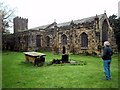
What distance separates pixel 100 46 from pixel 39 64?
48.8ft

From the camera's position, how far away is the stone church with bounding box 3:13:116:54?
29.4 meters

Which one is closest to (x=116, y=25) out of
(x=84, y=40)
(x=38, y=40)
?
(x=84, y=40)

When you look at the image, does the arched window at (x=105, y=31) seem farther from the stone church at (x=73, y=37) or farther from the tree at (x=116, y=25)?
the tree at (x=116, y=25)

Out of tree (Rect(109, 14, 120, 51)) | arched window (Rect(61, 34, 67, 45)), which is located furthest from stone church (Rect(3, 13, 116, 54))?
tree (Rect(109, 14, 120, 51))

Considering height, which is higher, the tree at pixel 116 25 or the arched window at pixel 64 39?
the tree at pixel 116 25

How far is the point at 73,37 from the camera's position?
3281cm

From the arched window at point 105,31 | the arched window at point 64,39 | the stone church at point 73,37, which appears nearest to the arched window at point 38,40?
the stone church at point 73,37

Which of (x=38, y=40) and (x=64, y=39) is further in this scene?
(x=38, y=40)

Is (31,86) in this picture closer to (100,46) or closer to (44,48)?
(100,46)

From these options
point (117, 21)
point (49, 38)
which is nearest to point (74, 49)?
point (49, 38)

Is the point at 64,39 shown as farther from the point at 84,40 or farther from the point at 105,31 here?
the point at 105,31

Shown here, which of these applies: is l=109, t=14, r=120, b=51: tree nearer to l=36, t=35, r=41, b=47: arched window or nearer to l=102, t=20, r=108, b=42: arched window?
l=102, t=20, r=108, b=42: arched window

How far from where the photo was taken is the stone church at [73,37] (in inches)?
1159

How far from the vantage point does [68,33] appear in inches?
1321
